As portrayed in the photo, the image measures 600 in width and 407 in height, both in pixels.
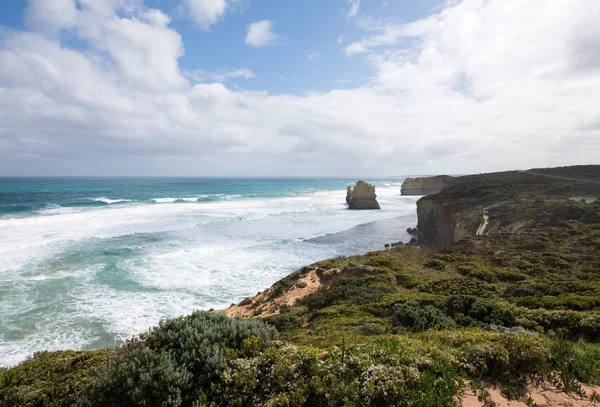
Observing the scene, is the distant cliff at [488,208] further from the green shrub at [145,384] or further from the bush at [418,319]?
the green shrub at [145,384]

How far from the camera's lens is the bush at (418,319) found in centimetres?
704

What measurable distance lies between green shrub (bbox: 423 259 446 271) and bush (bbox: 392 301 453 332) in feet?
20.8

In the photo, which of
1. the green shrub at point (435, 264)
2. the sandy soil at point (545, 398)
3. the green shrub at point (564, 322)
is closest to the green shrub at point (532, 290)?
the green shrub at point (564, 322)

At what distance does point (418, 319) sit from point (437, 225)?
2491 centimetres

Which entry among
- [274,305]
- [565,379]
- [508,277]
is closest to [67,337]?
[274,305]

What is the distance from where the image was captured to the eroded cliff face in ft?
83.2

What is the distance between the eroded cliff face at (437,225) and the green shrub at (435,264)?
1013cm

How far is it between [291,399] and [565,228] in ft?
68.6

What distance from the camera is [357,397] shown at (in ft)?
11.4

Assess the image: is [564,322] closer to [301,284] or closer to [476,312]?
[476,312]

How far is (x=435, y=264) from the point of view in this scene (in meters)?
14.2

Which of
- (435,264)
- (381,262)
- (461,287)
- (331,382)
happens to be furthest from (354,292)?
(331,382)

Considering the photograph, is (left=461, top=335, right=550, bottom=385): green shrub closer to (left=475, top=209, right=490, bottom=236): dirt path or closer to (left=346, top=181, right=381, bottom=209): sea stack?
(left=475, top=209, right=490, bottom=236): dirt path

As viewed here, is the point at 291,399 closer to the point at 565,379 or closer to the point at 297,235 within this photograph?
the point at 565,379
